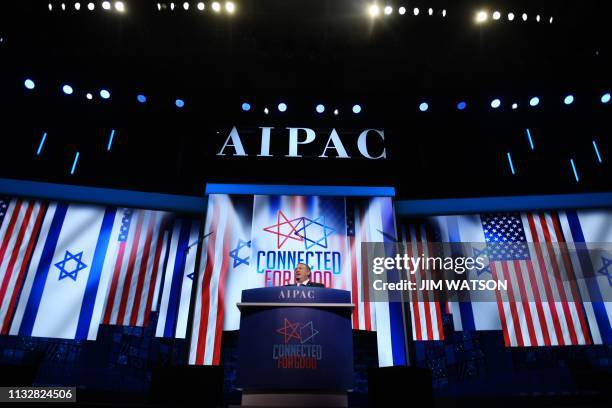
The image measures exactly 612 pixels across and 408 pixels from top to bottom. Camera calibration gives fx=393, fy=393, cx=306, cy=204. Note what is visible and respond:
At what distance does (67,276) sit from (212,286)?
220cm

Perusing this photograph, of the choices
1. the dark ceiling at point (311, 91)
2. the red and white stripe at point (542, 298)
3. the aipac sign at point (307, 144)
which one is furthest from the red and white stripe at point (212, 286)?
the red and white stripe at point (542, 298)

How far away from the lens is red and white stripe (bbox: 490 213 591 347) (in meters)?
5.66

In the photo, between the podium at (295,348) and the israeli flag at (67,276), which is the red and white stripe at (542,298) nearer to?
the podium at (295,348)

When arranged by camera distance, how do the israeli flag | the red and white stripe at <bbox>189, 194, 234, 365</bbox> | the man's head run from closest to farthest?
1. the man's head
2. the red and white stripe at <bbox>189, 194, 234, 365</bbox>
3. the israeli flag

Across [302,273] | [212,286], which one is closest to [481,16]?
[302,273]

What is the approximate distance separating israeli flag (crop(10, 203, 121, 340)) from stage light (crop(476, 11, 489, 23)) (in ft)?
19.9

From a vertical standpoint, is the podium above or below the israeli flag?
below

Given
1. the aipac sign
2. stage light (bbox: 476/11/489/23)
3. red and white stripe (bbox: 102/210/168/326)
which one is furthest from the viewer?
the aipac sign

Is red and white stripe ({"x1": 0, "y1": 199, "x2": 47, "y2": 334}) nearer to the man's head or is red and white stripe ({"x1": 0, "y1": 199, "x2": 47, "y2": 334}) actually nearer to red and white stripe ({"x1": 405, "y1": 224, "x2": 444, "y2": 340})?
the man's head

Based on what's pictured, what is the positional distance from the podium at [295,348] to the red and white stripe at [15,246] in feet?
14.7

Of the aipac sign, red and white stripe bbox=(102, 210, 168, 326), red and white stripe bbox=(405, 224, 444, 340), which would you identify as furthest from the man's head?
red and white stripe bbox=(102, 210, 168, 326)

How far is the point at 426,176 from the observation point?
20.2 ft

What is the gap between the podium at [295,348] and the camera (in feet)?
9.00

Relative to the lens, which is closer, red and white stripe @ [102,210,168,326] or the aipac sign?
red and white stripe @ [102,210,168,326]
